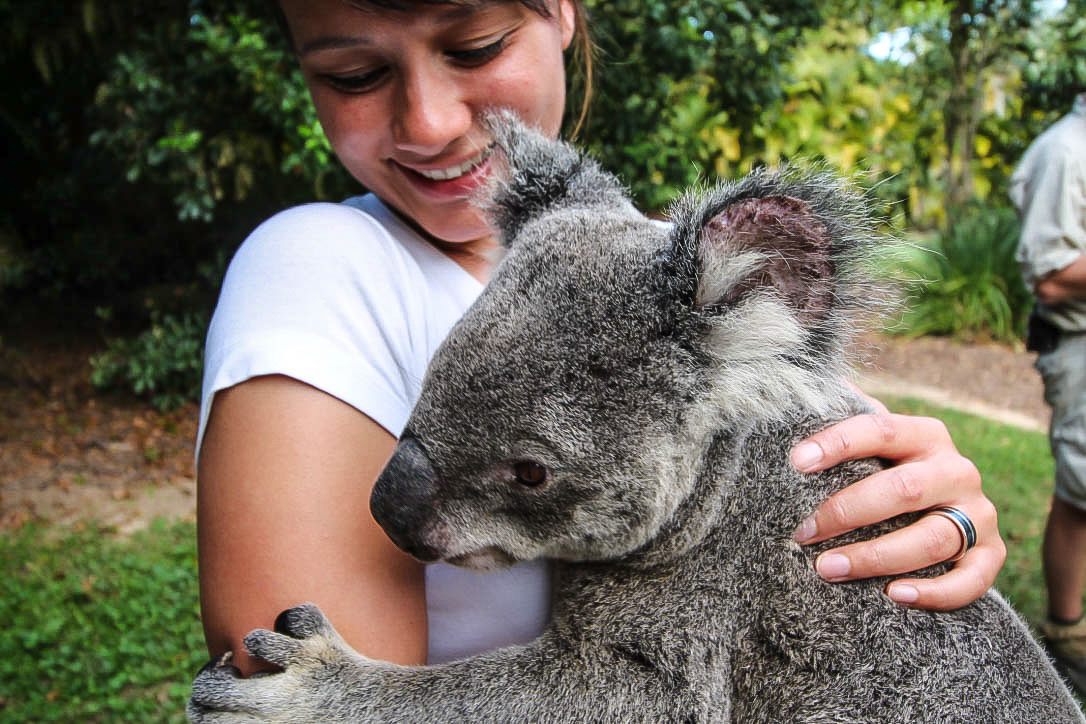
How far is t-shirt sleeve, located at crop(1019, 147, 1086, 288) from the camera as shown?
3.69 meters

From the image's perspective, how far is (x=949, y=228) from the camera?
36.6 ft

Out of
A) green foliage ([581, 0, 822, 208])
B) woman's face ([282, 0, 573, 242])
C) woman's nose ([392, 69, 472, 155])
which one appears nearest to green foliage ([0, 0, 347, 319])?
green foliage ([581, 0, 822, 208])

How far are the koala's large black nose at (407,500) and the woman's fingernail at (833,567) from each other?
616 millimetres

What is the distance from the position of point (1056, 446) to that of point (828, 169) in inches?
128

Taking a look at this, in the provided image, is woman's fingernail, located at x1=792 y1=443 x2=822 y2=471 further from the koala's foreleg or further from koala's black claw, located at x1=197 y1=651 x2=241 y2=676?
koala's black claw, located at x1=197 y1=651 x2=241 y2=676

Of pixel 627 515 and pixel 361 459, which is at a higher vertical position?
pixel 361 459

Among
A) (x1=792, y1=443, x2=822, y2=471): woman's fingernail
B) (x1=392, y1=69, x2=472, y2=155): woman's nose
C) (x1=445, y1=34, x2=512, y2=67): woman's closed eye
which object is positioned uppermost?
(x1=445, y1=34, x2=512, y2=67): woman's closed eye

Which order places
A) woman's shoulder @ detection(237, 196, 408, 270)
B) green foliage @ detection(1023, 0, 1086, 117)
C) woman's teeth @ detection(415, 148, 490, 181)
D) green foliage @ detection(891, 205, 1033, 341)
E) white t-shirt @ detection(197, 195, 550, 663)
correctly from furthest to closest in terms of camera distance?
green foliage @ detection(891, 205, 1033, 341)
green foliage @ detection(1023, 0, 1086, 117)
woman's teeth @ detection(415, 148, 490, 181)
woman's shoulder @ detection(237, 196, 408, 270)
white t-shirt @ detection(197, 195, 550, 663)

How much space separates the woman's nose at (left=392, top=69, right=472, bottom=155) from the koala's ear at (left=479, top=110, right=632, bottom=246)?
114 millimetres

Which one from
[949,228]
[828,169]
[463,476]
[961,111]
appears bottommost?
[463,476]

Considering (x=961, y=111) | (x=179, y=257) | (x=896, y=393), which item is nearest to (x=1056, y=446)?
(x=896, y=393)

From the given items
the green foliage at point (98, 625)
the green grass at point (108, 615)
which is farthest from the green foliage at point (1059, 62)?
the green foliage at point (98, 625)

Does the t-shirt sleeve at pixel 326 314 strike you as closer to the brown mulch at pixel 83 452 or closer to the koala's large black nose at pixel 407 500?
the koala's large black nose at pixel 407 500

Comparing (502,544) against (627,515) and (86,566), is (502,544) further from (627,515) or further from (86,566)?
(86,566)
